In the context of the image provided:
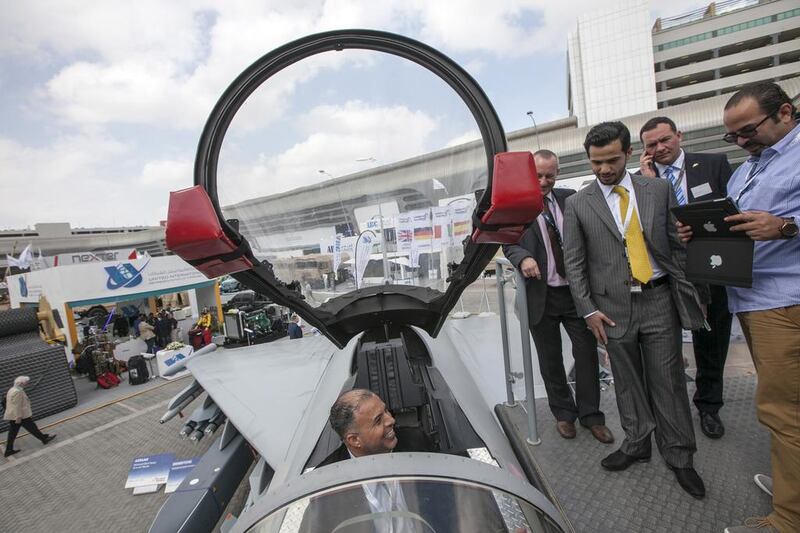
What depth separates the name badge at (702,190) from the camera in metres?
2.27

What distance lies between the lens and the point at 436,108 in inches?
91.6

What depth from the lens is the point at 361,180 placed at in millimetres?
2609

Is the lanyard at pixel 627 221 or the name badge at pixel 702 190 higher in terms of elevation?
the name badge at pixel 702 190

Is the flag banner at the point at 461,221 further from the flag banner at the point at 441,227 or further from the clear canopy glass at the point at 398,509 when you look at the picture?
the clear canopy glass at the point at 398,509

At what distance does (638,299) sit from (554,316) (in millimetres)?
621

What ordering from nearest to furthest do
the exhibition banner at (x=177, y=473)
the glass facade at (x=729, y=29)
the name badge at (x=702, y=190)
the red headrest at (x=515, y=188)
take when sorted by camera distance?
the red headrest at (x=515, y=188) → the name badge at (x=702, y=190) → the exhibition banner at (x=177, y=473) → the glass facade at (x=729, y=29)

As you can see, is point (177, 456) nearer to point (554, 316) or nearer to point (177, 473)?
point (177, 473)

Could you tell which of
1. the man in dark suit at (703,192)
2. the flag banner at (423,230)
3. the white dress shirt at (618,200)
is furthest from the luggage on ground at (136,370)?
the man in dark suit at (703,192)

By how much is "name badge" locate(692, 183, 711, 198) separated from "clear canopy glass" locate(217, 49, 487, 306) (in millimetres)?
1382

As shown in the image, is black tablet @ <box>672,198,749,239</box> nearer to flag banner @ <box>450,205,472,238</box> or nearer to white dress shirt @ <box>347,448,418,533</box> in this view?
flag banner @ <box>450,205,472,238</box>

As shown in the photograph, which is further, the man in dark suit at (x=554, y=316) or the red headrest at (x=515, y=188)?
the man in dark suit at (x=554, y=316)

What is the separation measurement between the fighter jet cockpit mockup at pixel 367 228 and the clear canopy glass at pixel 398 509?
0.33ft

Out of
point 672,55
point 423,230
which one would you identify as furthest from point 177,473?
point 672,55

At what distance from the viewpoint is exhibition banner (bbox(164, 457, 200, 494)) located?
4.21 metres
